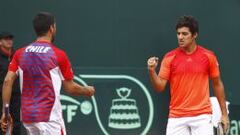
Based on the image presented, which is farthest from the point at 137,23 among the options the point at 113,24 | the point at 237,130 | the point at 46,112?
the point at 46,112

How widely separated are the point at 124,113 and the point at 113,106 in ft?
0.62

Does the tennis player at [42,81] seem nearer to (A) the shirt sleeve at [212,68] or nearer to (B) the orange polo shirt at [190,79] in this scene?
(B) the orange polo shirt at [190,79]

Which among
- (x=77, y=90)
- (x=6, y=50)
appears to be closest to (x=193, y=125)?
(x=77, y=90)

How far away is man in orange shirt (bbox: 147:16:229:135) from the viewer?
733cm

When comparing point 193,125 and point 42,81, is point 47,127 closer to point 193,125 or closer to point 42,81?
point 42,81

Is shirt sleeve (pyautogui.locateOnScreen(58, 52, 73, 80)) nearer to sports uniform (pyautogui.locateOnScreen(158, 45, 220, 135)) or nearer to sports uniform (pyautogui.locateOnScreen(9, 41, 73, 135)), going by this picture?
sports uniform (pyautogui.locateOnScreen(9, 41, 73, 135))

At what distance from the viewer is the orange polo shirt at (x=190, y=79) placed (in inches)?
289

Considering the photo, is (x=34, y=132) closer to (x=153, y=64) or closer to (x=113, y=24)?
(x=153, y=64)

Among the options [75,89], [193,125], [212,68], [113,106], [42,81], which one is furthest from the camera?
[113,106]

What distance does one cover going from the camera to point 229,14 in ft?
32.4

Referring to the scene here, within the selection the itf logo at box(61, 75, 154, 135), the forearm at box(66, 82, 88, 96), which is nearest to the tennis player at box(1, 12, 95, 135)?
the forearm at box(66, 82, 88, 96)

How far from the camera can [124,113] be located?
9.30m

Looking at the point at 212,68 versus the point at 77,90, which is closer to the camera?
the point at 77,90

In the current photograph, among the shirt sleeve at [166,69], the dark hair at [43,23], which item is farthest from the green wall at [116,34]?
the dark hair at [43,23]
